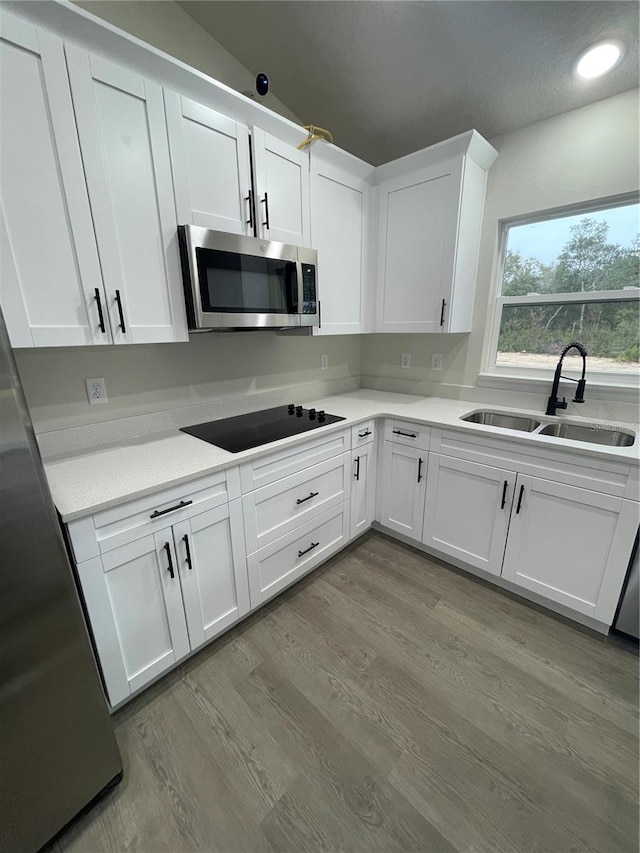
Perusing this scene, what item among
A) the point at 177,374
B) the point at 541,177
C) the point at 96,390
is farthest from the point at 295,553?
the point at 541,177

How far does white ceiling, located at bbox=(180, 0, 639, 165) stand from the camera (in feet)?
4.80

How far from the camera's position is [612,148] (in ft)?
5.71

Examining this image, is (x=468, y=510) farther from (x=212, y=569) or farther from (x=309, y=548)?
(x=212, y=569)

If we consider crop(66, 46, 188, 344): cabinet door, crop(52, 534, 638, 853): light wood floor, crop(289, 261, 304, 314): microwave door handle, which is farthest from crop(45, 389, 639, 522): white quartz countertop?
crop(52, 534, 638, 853): light wood floor

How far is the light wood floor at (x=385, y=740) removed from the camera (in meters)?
1.04

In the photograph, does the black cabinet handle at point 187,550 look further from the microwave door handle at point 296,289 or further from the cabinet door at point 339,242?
the cabinet door at point 339,242

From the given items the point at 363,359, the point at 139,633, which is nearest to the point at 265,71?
Result: the point at 363,359

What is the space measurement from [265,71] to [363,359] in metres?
1.92

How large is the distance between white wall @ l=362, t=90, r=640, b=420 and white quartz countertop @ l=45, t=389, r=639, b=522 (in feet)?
1.78

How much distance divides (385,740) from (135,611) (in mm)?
1050

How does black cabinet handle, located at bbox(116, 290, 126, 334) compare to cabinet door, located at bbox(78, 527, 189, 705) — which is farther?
black cabinet handle, located at bbox(116, 290, 126, 334)

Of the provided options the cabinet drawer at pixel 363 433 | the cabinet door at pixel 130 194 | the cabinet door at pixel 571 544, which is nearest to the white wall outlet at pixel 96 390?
the cabinet door at pixel 130 194

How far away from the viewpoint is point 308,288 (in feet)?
6.10

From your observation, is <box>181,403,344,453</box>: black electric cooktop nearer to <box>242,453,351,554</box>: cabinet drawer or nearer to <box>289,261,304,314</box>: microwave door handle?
<box>242,453,351,554</box>: cabinet drawer
